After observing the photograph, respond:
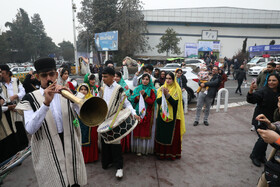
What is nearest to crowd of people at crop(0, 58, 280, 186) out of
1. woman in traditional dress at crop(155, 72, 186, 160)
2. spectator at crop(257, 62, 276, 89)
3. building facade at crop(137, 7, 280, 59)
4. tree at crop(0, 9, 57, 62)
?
woman in traditional dress at crop(155, 72, 186, 160)

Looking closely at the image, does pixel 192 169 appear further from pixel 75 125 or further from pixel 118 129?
pixel 75 125

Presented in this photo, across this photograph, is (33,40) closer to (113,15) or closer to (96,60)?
(96,60)

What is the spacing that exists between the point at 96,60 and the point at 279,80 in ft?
117

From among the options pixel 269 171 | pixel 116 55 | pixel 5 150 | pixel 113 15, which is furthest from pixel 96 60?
pixel 269 171

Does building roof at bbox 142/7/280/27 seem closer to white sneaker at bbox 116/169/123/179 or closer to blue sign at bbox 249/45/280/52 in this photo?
blue sign at bbox 249/45/280/52

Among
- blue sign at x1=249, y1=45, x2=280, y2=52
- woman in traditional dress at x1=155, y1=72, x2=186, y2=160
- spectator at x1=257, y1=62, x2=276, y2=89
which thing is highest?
blue sign at x1=249, y1=45, x2=280, y2=52

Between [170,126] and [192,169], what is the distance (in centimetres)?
87

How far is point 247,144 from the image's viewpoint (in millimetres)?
4230

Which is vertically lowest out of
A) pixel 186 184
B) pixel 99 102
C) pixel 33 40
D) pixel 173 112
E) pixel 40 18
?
pixel 186 184

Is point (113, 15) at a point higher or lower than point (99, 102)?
higher

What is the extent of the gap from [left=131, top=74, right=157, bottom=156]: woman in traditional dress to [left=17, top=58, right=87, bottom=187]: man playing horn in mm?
1720

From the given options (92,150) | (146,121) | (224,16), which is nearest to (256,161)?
(146,121)

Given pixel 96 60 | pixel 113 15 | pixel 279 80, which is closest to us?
pixel 279 80

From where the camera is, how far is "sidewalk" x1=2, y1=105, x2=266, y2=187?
9.60ft
